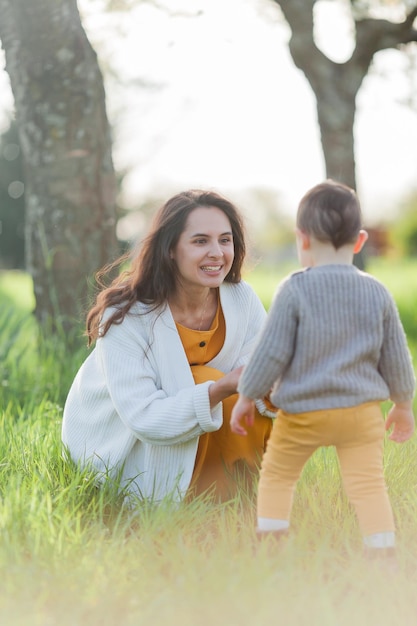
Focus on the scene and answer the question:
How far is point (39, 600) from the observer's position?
2254mm

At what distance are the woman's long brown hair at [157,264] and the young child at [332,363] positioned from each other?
88 cm

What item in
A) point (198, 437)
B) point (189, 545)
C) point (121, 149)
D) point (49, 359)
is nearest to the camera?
point (189, 545)

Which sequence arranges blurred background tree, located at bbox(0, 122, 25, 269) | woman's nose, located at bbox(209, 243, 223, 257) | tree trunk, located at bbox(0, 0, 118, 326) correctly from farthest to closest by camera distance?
blurred background tree, located at bbox(0, 122, 25, 269)
tree trunk, located at bbox(0, 0, 118, 326)
woman's nose, located at bbox(209, 243, 223, 257)

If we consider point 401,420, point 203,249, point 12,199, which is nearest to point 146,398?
point 203,249

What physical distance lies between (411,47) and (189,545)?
351 inches

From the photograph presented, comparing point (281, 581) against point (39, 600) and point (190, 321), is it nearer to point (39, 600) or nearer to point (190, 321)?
point (39, 600)

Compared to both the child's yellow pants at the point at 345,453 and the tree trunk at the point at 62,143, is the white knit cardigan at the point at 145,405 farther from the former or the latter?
the tree trunk at the point at 62,143

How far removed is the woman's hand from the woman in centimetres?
2

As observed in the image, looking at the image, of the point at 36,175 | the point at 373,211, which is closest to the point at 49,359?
the point at 36,175

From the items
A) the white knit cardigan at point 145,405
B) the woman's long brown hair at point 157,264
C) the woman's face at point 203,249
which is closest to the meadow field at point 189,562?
the white knit cardigan at point 145,405

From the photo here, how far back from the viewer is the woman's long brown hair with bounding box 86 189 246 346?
3184mm

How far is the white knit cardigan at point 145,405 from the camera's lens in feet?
9.77

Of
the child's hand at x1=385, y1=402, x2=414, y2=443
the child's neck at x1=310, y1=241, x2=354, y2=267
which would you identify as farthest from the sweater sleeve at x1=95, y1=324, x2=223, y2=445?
the child's neck at x1=310, y1=241, x2=354, y2=267

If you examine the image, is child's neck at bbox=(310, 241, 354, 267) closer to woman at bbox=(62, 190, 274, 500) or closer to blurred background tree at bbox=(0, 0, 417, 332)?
woman at bbox=(62, 190, 274, 500)
